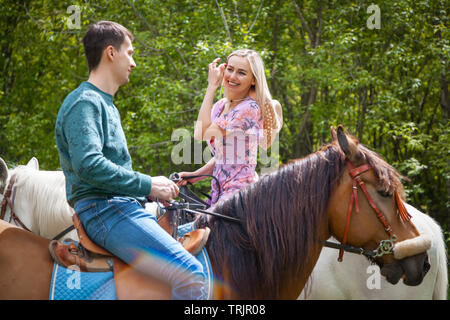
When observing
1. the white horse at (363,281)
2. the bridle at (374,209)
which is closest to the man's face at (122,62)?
the bridle at (374,209)

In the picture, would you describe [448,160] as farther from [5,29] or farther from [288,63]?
[5,29]

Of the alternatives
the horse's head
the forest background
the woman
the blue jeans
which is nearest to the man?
the blue jeans

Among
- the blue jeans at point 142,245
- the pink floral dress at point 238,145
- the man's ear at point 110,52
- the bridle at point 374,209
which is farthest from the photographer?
the pink floral dress at point 238,145

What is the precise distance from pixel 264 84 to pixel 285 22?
7.15 meters

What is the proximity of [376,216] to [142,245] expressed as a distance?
1268 mm

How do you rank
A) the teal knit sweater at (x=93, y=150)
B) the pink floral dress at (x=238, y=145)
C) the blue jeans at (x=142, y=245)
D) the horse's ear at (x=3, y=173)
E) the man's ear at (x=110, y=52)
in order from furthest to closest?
the horse's ear at (x=3, y=173) < the pink floral dress at (x=238, y=145) < the man's ear at (x=110, y=52) < the blue jeans at (x=142, y=245) < the teal knit sweater at (x=93, y=150)

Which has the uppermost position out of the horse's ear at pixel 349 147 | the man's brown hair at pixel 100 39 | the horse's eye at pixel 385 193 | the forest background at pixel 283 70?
the forest background at pixel 283 70

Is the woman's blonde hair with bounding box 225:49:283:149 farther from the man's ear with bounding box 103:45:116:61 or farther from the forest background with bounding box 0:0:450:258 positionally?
the forest background with bounding box 0:0:450:258

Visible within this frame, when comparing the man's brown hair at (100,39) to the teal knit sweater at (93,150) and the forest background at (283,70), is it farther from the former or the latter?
the forest background at (283,70)

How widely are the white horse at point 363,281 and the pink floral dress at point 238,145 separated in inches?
52.0

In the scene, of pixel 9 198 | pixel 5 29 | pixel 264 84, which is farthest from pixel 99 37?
pixel 5 29

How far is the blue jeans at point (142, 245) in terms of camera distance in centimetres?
216

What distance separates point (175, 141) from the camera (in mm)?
8164
